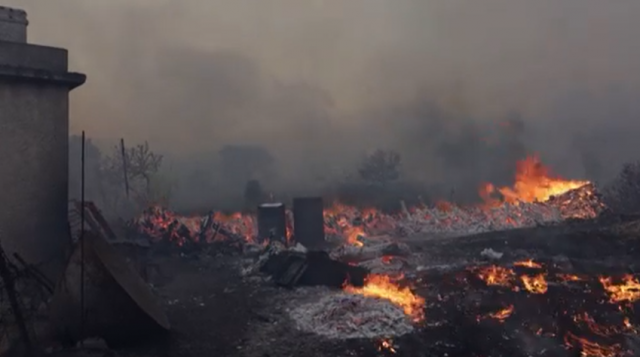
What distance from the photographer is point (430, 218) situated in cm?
2667

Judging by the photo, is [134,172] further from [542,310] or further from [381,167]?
[542,310]

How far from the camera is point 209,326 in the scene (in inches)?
375

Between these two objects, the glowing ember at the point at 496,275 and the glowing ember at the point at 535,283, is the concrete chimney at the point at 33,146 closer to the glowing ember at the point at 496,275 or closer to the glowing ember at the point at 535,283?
the glowing ember at the point at 496,275

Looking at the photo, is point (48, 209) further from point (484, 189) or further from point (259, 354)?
point (484, 189)

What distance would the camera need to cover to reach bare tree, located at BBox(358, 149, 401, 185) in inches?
1382

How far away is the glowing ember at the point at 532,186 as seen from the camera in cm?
3020

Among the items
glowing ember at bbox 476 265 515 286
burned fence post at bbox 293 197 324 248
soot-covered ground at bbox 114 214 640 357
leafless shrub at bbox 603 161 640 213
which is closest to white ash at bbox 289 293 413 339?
soot-covered ground at bbox 114 214 640 357

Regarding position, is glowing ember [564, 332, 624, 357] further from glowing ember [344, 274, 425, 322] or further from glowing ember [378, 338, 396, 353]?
glowing ember [378, 338, 396, 353]

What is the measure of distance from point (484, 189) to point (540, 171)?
14.2 ft

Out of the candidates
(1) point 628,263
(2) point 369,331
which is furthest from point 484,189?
(2) point 369,331

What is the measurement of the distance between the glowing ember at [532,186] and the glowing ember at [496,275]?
16.4 metres

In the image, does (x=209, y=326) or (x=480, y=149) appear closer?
(x=209, y=326)

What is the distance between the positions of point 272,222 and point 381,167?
17.3 meters

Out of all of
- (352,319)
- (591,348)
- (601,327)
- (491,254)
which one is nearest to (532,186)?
(491,254)
